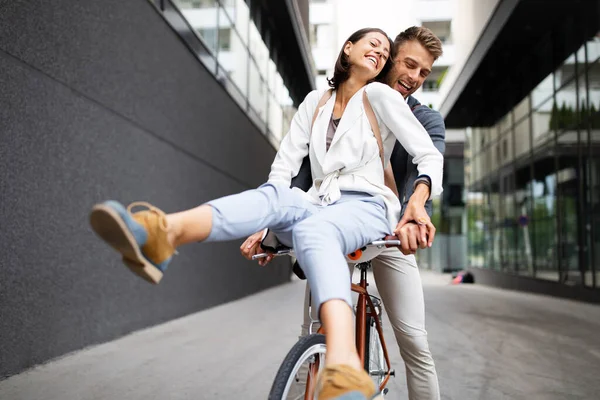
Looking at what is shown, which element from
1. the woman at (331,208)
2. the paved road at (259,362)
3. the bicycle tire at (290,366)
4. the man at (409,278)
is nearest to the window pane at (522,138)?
the paved road at (259,362)

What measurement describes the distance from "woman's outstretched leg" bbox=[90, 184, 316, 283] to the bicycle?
15.8 inches

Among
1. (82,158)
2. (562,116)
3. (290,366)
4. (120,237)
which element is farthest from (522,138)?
(120,237)

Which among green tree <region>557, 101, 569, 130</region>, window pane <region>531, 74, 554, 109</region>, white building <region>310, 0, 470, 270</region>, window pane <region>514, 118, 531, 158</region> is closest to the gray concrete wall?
green tree <region>557, 101, 569, 130</region>

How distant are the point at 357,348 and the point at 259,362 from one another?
3.00 m

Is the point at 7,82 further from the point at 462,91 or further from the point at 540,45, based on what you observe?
the point at 462,91

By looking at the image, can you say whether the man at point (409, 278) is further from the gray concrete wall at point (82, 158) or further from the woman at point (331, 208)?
the gray concrete wall at point (82, 158)

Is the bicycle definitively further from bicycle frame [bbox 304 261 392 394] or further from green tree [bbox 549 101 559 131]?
green tree [bbox 549 101 559 131]

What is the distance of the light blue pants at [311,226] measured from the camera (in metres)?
1.75

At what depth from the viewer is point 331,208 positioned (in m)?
2.02

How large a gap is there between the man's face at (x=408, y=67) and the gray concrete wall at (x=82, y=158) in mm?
2951

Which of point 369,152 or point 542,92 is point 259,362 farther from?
point 542,92

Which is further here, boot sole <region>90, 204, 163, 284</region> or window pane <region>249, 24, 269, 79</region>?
window pane <region>249, 24, 269, 79</region>

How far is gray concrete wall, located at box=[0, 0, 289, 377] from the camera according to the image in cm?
445

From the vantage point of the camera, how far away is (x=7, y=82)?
14.1 feet
